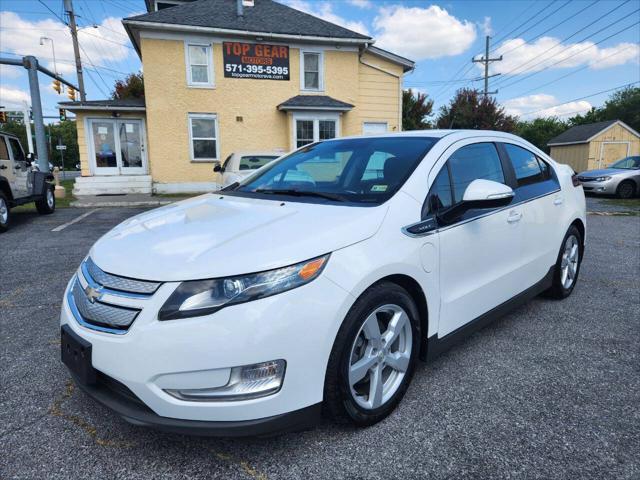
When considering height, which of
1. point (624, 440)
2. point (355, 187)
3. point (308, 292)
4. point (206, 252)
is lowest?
point (624, 440)

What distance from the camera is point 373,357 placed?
7.07 feet

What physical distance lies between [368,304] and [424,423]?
2.51 feet

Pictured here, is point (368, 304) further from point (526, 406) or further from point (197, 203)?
point (197, 203)

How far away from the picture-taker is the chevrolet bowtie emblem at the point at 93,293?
1.92 m

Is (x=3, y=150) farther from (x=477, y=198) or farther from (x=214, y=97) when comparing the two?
(x=477, y=198)

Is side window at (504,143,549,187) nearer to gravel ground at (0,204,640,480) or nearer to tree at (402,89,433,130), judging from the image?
gravel ground at (0,204,640,480)

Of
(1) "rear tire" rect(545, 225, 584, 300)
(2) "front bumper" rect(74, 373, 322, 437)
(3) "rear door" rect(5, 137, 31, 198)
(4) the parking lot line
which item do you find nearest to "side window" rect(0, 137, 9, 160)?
(3) "rear door" rect(5, 137, 31, 198)

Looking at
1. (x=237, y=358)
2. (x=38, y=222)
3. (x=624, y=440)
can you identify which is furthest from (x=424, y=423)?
(x=38, y=222)

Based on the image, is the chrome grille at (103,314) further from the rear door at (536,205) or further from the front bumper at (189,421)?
the rear door at (536,205)

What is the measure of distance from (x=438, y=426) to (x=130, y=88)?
3229 cm

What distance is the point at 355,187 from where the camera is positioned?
2635mm

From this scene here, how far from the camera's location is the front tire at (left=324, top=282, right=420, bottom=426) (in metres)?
1.96

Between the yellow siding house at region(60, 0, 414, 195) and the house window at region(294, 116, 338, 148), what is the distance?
37 millimetres

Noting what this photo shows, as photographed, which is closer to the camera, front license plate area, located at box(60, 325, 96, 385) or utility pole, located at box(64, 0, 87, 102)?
front license plate area, located at box(60, 325, 96, 385)
